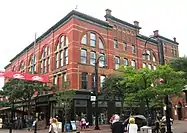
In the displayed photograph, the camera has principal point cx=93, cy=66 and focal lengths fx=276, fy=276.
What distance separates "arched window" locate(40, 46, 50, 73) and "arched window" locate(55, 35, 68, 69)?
123 inches

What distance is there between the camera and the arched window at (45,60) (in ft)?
140

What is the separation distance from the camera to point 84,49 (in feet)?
123

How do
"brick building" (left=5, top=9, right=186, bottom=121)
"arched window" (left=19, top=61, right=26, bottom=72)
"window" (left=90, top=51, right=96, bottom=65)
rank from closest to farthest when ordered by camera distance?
"brick building" (left=5, top=9, right=186, bottom=121), "window" (left=90, top=51, right=96, bottom=65), "arched window" (left=19, top=61, right=26, bottom=72)

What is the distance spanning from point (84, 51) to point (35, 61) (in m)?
13.4

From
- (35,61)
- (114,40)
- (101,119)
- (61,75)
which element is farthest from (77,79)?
(35,61)

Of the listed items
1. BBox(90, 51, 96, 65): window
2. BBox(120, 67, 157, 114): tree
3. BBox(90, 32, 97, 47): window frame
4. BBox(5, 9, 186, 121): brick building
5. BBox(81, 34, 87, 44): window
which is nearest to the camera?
BBox(120, 67, 157, 114): tree

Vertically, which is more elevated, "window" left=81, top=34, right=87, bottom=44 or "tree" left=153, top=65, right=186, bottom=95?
"window" left=81, top=34, right=87, bottom=44

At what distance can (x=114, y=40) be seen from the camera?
4219 cm

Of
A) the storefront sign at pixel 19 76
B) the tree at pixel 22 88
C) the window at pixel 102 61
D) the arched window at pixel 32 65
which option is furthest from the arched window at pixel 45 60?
the storefront sign at pixel 19 76

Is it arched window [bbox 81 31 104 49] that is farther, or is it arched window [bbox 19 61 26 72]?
arched window [bbox 19 61 26 72]

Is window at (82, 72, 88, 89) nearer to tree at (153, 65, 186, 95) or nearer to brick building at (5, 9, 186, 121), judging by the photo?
brick building at (5, 9, 186, 121)

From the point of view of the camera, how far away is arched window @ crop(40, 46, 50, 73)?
42.7 meters

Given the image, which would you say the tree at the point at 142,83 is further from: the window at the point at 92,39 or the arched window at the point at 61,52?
Result: the window at the point at 92,39

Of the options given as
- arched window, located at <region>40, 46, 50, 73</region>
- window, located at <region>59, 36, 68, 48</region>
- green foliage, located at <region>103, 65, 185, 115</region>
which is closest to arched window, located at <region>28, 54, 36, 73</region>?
arched window, located at <region>40, 46, 50, 73</region>
